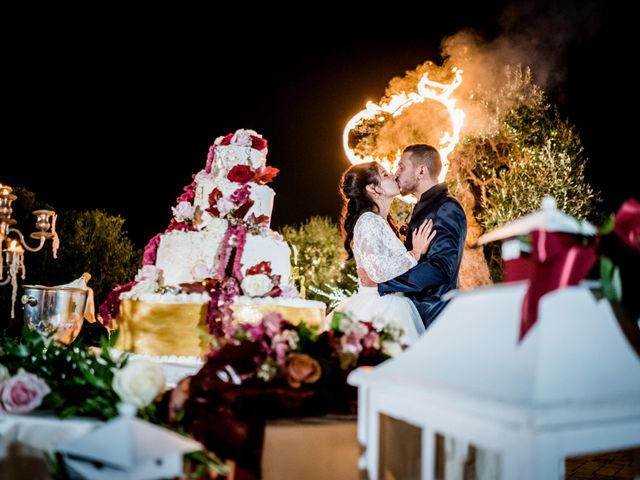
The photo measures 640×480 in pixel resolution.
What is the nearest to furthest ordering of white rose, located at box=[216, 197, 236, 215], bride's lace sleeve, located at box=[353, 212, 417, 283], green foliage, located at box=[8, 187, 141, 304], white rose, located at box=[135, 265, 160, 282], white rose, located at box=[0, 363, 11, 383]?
white rose, located at box=[0, 363, 11, 383] → white rose, located at box=[135, 265, 160, 282] → white rose, located at box=[216, 197, 236, 215] → bride's lace sleeve, located at box=[353, 212, 417, 283] → green foliage, located at box=[8, 187, 141, 304]

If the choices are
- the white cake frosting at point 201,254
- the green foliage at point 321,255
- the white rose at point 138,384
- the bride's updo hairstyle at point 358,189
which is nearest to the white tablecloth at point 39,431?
the white rose at point 138,384

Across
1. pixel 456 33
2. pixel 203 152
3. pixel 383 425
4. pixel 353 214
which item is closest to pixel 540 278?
pixel 383 425

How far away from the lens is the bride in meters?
5.28

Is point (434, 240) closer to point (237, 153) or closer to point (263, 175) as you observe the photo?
point (263, 175)

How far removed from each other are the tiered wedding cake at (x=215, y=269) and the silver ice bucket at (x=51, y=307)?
106 inches

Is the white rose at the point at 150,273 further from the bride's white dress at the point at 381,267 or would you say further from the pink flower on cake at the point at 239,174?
the bride's white dress at the point at 381,267

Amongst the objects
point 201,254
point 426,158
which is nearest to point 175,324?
point 201,254

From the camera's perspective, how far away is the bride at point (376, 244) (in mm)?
5277

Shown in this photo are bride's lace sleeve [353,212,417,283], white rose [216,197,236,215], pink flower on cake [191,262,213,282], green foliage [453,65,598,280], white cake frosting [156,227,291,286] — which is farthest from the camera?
green foliage [453,65,598,280]

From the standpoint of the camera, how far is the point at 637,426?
202 centimetres

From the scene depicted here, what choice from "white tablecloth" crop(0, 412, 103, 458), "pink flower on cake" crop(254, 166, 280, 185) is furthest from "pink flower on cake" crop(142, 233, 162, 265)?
"white tablecloth" crop(0, 412, 103, 458)

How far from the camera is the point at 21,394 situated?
3.25 metres

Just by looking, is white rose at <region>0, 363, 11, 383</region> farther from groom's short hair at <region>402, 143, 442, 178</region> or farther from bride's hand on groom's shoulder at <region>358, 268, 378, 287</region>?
groom's short hair at <region>402, 143, 442, 178</region>

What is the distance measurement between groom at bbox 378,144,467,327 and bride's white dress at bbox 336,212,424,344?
3.8 inches
